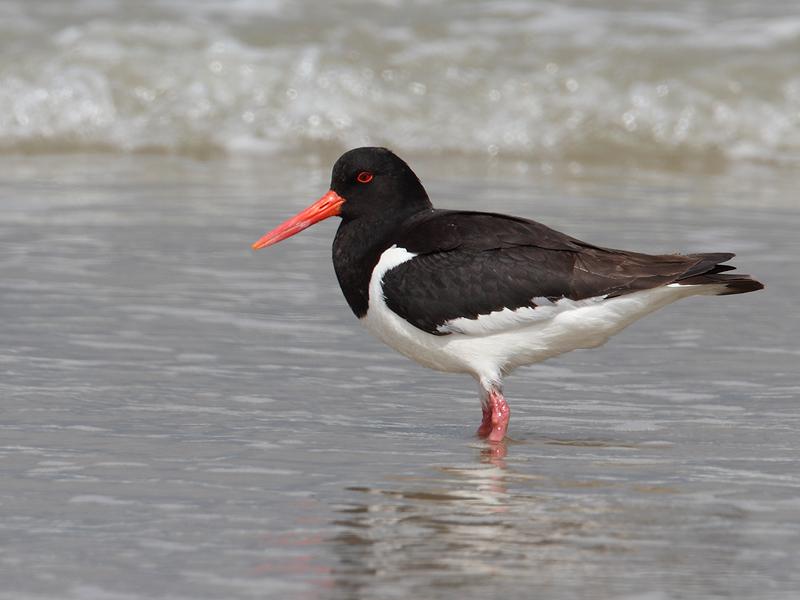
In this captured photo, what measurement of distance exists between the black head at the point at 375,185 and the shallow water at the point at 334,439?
81cm

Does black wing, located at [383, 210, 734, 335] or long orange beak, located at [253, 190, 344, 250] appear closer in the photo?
black wing, located at [383, 210, 734, 335]

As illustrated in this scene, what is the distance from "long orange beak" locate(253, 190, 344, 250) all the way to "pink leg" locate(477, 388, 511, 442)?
1144 millimetres

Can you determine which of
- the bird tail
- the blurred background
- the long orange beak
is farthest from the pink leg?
the blurred background

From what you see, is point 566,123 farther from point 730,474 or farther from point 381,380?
point 730,474

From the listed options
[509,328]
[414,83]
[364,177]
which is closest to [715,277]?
[509,328]

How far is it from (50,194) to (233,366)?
15.8ft

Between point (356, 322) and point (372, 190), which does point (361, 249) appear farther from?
point (356, 322)

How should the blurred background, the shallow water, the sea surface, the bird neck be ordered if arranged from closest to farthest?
the shallow water, the sea surface, the bird neck, the blurred background

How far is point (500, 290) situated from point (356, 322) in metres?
2.11

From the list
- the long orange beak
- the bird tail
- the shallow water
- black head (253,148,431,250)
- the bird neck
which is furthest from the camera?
the long orange beak

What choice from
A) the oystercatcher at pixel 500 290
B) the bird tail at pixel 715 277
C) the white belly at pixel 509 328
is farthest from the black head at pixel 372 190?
the bird tail at pixel 715 277

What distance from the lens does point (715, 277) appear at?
604cm

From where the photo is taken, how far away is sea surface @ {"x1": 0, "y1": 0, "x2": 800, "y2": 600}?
454 centimetres

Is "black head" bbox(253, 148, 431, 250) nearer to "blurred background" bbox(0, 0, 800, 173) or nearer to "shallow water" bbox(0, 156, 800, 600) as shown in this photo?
"shallow water" bbox(0, 156, 800, 600)
